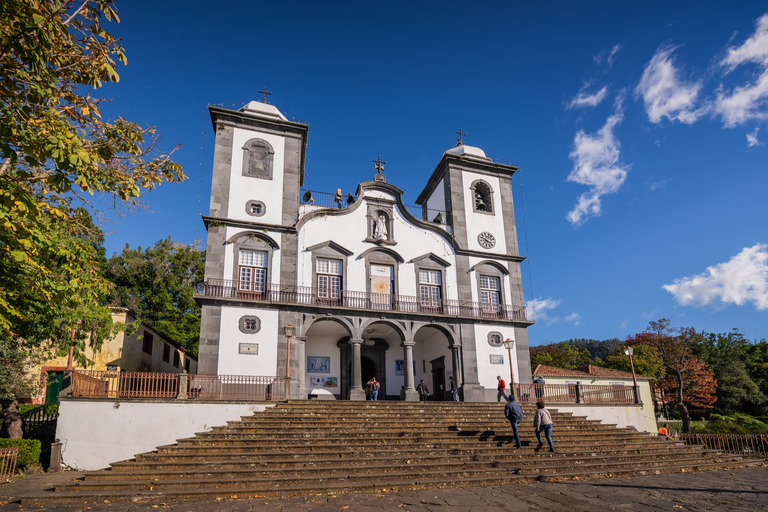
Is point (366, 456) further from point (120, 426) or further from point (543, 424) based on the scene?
point (120, 426)

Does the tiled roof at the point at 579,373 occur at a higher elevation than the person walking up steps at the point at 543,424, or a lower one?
higher

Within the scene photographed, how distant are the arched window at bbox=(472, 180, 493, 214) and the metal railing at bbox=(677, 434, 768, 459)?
13126 millimetres

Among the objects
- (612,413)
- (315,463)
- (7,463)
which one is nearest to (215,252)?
(7,463)

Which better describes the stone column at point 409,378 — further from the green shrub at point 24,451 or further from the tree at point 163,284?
the tree at point 163,284

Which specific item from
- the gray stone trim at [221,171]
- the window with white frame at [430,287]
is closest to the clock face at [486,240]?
the window with white frame at [430,287]

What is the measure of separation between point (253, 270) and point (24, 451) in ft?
31.7

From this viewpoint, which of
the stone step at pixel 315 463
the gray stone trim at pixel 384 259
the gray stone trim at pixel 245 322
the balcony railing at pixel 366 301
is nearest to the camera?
the stone step at pixel 315 463

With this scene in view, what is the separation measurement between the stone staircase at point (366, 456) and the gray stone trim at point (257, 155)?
10.6 m

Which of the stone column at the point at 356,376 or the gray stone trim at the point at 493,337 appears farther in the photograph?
the gray stone trim at the point at 493,337

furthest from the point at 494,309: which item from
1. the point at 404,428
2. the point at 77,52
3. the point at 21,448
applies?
the point at 77,52

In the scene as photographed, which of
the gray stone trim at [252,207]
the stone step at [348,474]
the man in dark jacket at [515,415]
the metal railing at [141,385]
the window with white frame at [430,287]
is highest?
the gray stone trim at [252,207]

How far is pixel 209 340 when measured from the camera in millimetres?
18031

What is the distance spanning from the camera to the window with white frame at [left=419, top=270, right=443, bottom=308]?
2203 cm

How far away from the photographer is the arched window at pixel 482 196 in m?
24.9
